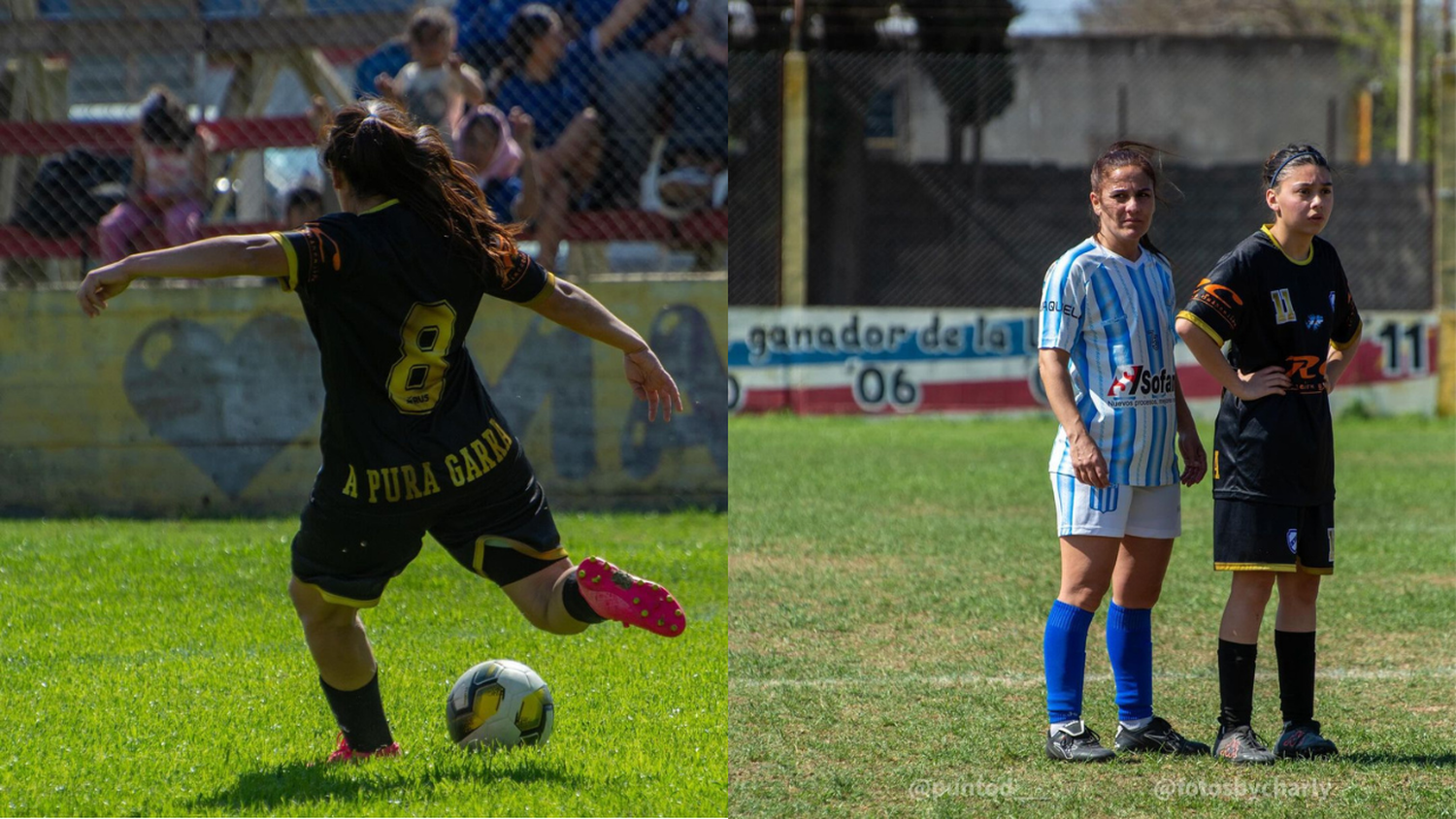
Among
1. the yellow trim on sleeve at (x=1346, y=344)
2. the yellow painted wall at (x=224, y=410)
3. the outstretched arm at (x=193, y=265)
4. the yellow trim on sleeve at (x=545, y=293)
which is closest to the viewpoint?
the outstretched arm at (x=193, y=265)

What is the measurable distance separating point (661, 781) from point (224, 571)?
3.84 m

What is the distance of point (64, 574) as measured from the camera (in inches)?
272

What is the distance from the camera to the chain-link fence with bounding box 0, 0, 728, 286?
10.4 metres

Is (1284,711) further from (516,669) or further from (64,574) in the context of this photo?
(64,574)

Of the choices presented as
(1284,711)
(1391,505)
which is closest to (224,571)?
(1284,711)

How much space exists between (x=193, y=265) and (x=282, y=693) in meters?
1.94

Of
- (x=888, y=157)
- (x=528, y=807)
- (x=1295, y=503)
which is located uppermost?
(x=888, y=157)

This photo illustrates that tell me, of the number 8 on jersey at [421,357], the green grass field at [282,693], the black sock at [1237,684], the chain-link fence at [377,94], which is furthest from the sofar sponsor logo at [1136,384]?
the chain-link fence at [377,94]

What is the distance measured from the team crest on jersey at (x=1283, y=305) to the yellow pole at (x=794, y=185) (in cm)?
1160

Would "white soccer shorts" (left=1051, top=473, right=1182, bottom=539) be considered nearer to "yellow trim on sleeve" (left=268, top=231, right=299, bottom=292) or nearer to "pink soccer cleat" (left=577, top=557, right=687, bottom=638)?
"pink soccer cleat" (left=577, top=557, right=687, bottom=638)

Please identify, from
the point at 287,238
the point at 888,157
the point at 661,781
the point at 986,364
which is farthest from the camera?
the point at 888,157

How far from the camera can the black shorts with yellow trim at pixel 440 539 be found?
381cm

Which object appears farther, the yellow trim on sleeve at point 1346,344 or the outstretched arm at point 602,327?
the yellow trim on sleeve at point 1346,344

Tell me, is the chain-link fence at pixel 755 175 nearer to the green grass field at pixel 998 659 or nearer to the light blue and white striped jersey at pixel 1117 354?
the green grass field at pixel 998 659
